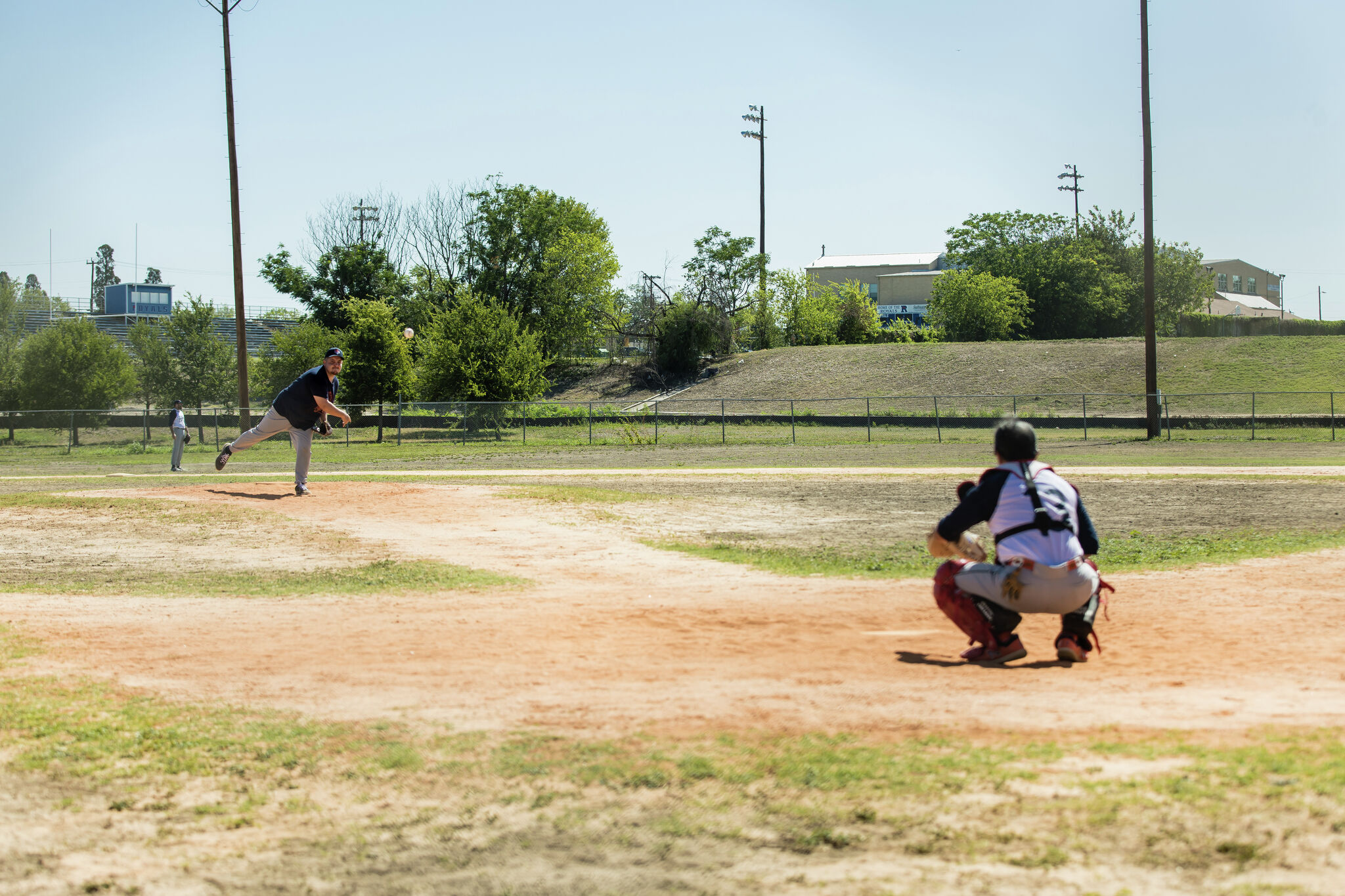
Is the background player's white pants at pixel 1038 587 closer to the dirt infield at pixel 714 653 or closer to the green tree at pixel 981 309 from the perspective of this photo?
the dirt infield at pixel 714 653

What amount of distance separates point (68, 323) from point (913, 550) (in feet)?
153

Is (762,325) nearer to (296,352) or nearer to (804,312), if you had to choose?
(804,312)

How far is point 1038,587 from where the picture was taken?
5730 millimetres

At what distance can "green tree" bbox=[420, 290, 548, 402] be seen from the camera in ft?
134

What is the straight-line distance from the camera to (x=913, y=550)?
1127 centimetres

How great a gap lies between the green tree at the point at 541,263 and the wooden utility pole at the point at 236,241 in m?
30.5

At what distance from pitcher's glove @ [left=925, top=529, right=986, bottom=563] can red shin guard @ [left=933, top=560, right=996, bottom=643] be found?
0.08 meters

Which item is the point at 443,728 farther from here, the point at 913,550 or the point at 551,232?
the point at 551,232

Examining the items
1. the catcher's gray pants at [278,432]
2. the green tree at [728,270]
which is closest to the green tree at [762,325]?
the green tree at [728,270]

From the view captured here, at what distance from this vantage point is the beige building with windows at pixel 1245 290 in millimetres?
98312

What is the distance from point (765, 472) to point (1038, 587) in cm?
1683

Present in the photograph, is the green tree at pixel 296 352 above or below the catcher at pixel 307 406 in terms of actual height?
above

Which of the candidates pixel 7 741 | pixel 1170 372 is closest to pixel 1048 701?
pixel 7 741

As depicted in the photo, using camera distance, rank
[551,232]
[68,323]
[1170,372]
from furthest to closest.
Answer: [551,232] → [1170,372] → [68,323]
